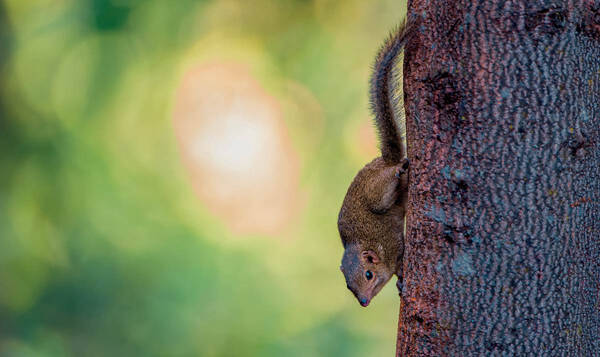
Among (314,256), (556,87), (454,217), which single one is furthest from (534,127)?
(314,256)

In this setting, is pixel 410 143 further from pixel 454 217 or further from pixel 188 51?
pixel 188 51

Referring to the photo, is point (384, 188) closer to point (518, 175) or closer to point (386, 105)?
point (386, 105)

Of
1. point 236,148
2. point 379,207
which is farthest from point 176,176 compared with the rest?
point 379,207

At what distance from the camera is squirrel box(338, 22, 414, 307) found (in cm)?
198

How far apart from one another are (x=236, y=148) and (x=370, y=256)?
4113mm

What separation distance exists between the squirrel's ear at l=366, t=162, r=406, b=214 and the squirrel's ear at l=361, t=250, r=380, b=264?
169 millimetres

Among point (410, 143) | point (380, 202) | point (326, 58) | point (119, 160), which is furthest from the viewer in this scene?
point (326, 58)

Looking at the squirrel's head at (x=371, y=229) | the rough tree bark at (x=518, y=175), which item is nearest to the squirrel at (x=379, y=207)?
the squirrel's head at (x=371, y=229)

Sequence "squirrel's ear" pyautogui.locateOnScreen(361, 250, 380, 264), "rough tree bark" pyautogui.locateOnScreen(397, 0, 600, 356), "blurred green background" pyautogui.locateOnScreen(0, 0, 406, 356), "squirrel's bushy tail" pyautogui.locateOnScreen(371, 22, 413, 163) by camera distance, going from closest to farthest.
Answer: "rough tree bark" pyautogui.locateOnScreen(397, 0, 600, 356)
"squirrel's bushy tail" pyautogui.locateOnScreen(371, 22, 413, 163)
"squirrel's ear" pyautogui.locateOnScreen(361, 250, 380, 264)
"blurred green background" pyautogui.locateOnScreen(0, 0, 406, 356)

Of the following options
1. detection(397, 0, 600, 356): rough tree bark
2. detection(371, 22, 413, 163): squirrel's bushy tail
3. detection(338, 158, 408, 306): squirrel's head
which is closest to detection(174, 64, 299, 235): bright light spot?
detection(338, 158, 408, 306): squirrel's head

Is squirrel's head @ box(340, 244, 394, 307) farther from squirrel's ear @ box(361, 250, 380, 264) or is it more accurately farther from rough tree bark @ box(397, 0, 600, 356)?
rough tree bark @ box(397, 0, 600, 356)

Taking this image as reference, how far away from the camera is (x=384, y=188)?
77.8 inches

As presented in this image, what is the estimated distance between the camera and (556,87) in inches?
51.8

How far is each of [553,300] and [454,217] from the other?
29cm
